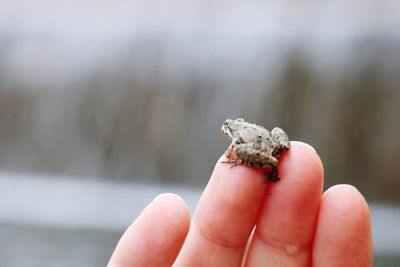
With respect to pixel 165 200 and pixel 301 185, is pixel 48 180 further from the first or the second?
pixel 301 185

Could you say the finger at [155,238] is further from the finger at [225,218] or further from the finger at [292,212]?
the finger at [292,212]

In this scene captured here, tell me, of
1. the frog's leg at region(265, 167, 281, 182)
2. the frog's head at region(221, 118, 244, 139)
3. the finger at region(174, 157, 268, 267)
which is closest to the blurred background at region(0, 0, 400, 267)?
the frog's head at region(221, 118, 244, 139)

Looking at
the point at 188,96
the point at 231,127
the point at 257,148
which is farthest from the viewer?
the point at 188,96

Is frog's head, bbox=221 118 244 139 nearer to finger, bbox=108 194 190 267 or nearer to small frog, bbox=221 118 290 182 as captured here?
small frog, bbox=221 118 290 182

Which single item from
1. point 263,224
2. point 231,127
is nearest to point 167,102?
point 231,127

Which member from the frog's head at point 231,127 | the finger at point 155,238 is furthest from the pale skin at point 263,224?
the frog's head at point 231,127

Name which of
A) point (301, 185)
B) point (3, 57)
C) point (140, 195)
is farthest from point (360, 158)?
point (3, 57)

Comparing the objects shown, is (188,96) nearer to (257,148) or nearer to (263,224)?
(257,148)
